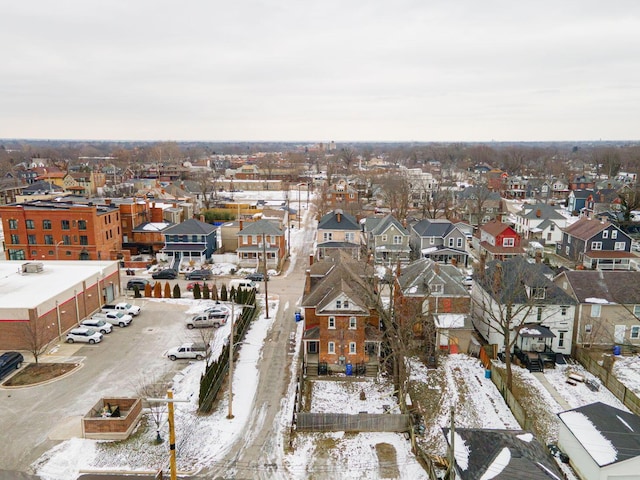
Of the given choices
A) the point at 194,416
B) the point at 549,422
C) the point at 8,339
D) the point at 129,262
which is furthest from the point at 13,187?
the point at 549,422

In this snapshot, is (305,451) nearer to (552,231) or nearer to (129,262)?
(129,262)

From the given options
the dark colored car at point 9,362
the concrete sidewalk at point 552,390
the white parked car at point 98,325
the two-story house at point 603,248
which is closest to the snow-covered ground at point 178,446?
the dark colored car at point 9,362

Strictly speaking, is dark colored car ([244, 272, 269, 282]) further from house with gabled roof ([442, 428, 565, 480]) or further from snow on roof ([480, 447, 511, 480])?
snow on roof ([480, 447, 511, 480])

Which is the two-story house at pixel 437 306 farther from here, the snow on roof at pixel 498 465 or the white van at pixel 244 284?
the white van at pixel 244 284

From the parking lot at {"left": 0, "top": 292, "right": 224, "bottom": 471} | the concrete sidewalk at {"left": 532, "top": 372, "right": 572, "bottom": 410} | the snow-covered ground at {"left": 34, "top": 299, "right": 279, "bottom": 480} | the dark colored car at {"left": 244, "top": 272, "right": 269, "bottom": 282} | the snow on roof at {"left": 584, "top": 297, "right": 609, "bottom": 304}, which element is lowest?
the concrete sidewalk at {"left": 532, "top": 372, "right": 572, "bottom": 410}

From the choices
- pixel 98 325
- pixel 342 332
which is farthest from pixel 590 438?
pixel 98 325

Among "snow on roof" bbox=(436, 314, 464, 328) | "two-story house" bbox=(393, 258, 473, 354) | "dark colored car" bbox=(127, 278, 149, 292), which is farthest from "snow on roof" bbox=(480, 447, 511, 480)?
"dark colored car" bbox=(127, 278, 149, 292)
